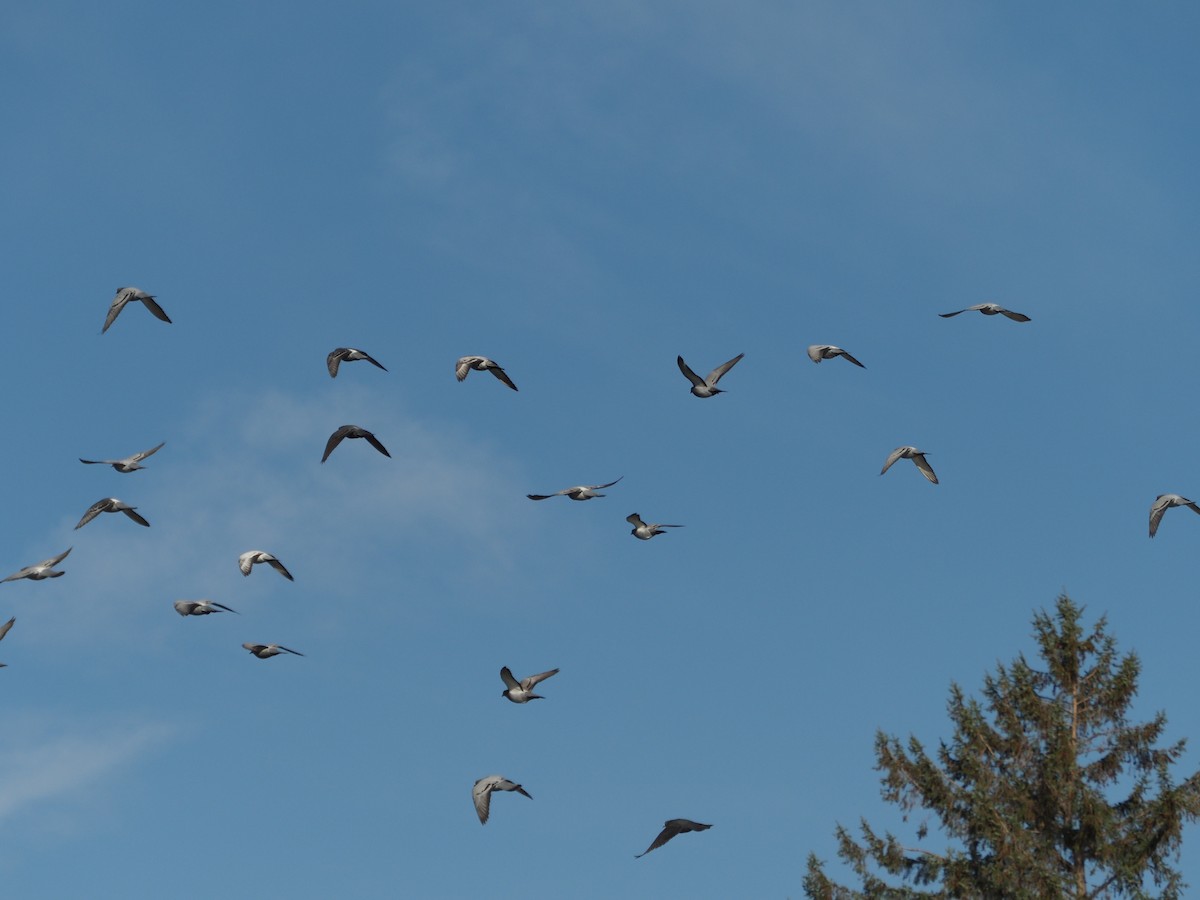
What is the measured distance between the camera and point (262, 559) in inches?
1323

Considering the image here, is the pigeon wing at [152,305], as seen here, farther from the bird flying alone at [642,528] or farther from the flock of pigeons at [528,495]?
the bird flying alone at [642,528]

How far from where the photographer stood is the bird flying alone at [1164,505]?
34125 mm

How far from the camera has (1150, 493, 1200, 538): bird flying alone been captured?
34125mm

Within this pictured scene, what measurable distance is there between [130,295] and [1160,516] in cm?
1961

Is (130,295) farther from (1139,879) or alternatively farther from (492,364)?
(1139,879)

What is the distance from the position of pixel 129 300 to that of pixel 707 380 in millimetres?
11657

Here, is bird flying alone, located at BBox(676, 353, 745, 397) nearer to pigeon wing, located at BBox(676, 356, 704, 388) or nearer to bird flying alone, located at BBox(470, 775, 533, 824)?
pigeon wing, located at BBox(676, 356, 704, 388)

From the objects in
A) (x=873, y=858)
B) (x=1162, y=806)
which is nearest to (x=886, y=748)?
(x=873, y=858)

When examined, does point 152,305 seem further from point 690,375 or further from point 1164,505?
point 1164,505

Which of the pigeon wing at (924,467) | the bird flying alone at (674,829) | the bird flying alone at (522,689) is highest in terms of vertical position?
the pigeon wing at (924,467)

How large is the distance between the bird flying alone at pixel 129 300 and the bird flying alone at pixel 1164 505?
18.5 m

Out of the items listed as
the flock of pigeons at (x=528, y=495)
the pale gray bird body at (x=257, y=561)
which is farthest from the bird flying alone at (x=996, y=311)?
the pale gray bird body at (x=257, y=561)

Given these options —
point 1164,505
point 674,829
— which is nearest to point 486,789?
point 674,829

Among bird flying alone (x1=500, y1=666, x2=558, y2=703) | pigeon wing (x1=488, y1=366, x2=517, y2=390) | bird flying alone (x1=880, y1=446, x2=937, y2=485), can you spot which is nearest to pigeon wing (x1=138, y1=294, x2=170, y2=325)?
pigeon wing (x1=488, y1=366, x2=517, y2=390)
